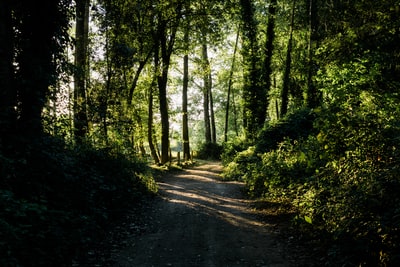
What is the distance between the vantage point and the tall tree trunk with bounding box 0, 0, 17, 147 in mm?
6923

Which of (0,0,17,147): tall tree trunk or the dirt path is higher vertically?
(0,0,17,147): tall tree trunk

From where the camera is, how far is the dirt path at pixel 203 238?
21.3ft

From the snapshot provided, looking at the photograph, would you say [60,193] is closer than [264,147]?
Yes

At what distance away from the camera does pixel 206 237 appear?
25.8ft

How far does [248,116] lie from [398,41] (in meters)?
15.3

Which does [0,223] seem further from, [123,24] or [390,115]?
[123,24]

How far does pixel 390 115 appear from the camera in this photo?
7.98 m

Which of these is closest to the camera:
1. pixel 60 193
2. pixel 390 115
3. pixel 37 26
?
pixel 60 193

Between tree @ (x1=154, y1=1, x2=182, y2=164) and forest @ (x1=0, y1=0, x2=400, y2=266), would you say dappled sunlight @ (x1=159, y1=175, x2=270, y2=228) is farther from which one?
tree @ (x1=154, y1=1, x2=182, y2=164)

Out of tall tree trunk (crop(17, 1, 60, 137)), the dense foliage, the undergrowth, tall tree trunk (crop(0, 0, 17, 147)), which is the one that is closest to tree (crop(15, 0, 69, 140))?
tall tree trunk (crop(17, 1, 60, 137))

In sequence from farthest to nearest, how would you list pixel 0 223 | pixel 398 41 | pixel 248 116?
1. pixel 248 116
2. pixel 398 41
3. pixel 0 223

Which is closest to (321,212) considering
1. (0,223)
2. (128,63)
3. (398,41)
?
(0,223)

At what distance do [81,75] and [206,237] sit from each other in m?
7.05

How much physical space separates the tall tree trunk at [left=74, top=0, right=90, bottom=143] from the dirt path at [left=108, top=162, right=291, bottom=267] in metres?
3.83
